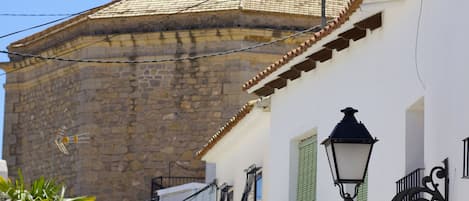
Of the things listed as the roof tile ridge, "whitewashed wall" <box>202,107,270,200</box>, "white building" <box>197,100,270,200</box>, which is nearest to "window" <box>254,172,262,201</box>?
"white building" <box>197,100,270,200</box>

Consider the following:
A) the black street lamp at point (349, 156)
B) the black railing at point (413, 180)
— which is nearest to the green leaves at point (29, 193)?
the black railing at point (413, 180)

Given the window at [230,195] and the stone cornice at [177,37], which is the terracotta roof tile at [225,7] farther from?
the window at [230,195]

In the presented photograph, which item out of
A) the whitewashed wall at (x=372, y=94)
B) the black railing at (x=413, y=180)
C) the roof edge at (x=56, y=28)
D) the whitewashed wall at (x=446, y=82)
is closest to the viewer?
the whitewashed wall at (x=446, y=82)

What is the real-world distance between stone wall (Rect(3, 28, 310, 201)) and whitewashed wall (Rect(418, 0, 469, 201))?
17970mm

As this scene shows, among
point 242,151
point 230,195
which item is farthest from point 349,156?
point 230,195

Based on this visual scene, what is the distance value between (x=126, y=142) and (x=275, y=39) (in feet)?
13.4

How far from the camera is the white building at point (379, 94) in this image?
11320 mm

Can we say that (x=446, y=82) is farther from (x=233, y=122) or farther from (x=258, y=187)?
(x=233, y=122)

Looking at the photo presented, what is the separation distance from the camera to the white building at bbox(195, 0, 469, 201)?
37.1 ft

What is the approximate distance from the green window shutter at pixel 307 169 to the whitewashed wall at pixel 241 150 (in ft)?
5.60

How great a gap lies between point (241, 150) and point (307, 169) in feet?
15.7

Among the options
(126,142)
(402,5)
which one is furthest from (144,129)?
(402,5)

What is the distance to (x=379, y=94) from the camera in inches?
540

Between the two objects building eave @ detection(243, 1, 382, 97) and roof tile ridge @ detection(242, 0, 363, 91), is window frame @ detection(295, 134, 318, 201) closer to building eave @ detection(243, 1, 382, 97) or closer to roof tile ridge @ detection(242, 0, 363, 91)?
building eave @ detection(243, 1, 382, 97)
